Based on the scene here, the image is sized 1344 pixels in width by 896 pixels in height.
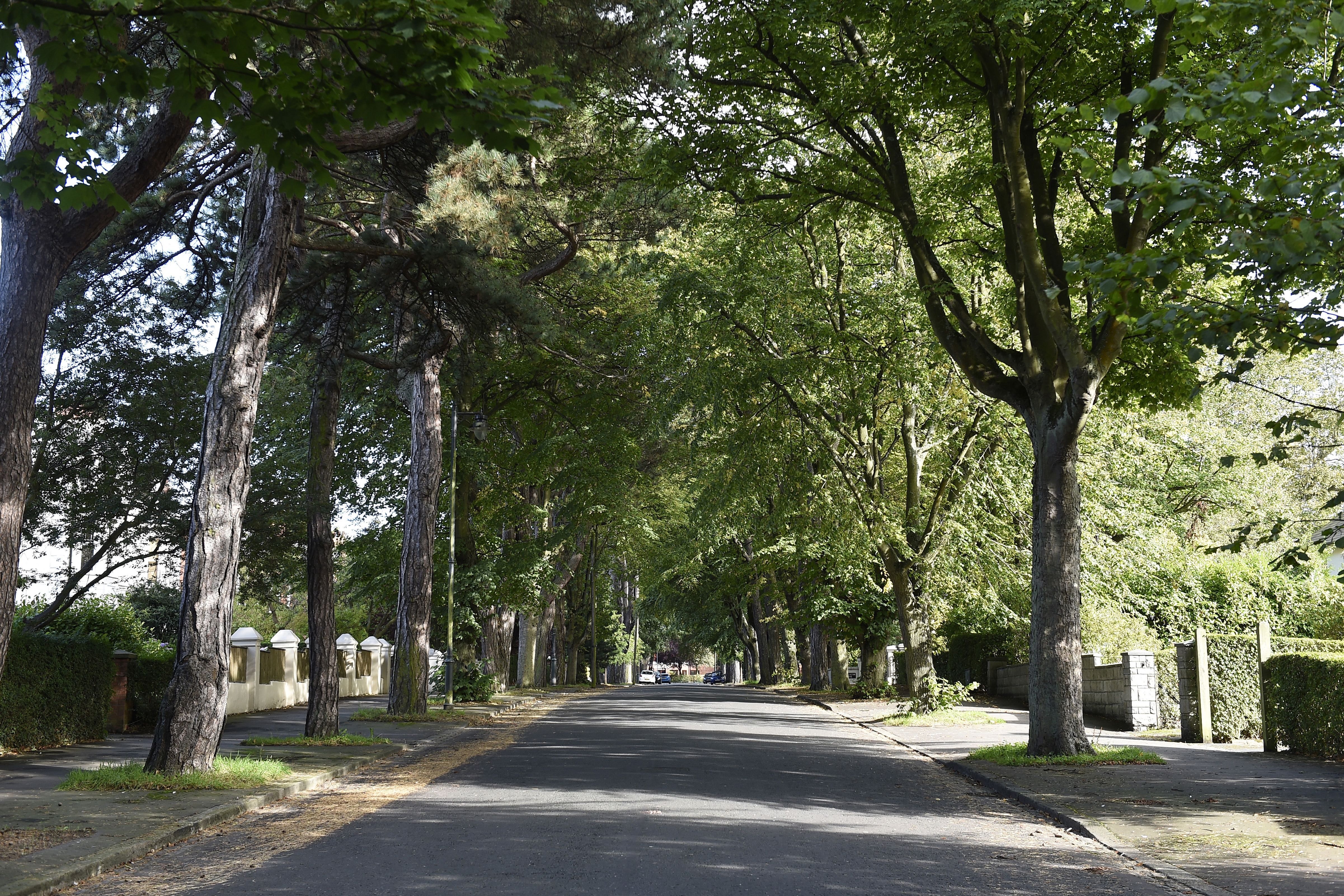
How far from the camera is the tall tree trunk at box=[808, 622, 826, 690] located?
40.8 metres

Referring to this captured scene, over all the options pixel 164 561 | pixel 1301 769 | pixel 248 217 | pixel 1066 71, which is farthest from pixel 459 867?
pixel 164 561

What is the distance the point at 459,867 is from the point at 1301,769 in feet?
34.7

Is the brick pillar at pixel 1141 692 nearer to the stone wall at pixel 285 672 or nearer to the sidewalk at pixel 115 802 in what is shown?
the sidewalk at pixel 115 802

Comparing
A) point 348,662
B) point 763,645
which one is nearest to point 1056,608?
point 348,662

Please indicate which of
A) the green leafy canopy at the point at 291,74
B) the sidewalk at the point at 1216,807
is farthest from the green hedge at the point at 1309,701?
the green leafy canopy at the point at 291,74

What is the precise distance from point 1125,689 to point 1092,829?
13158 millimetres

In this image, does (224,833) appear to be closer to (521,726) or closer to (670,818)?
(670,818)

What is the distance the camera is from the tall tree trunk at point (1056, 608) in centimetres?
1387

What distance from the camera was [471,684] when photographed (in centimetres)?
2880

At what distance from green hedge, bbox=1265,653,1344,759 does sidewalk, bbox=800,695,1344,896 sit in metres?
0.41

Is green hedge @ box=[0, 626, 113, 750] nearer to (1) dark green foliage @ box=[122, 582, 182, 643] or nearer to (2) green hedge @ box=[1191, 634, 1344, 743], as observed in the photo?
(2) green hedge @ box=[1191, 634, 1344, 743]

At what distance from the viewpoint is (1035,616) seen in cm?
1430

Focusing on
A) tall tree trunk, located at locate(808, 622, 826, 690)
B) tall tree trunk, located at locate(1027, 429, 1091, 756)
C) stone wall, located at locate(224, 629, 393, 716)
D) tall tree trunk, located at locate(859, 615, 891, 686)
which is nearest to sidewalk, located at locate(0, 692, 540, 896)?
stone wall, located at locate(224, 629, 393, 716)

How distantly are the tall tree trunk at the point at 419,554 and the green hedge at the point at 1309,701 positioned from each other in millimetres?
15142
